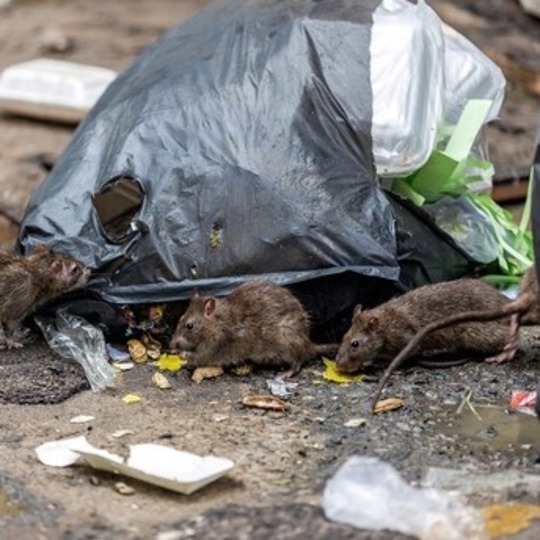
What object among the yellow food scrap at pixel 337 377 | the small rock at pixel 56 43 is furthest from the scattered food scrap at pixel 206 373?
the small rock at pixel 56 43

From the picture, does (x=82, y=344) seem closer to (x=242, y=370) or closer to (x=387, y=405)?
(x=242, y=370)

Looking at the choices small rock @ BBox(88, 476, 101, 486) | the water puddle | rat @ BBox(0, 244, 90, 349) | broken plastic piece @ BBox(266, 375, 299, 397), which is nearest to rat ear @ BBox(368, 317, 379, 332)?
broken plastic piece @ BBox(266, 375, 299, 397)

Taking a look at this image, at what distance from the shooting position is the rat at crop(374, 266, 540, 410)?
233 inches

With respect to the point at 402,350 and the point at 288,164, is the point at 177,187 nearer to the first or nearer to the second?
the point at 288,164

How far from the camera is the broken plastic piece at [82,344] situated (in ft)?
20.8

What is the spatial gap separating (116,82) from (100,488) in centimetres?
301

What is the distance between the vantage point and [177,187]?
262 inches

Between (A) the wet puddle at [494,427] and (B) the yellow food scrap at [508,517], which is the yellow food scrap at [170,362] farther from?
(B) the yellow food scrap at [508,517]

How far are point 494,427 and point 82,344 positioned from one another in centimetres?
185

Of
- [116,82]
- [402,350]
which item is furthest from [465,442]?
[116,82]

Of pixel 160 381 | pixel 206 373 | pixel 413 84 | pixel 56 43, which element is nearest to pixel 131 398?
pixel 160 381

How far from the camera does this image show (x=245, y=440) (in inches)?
221

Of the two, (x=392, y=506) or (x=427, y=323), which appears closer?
(x=392, y=506)

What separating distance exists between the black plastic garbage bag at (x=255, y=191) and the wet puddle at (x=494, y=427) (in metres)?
0.83
